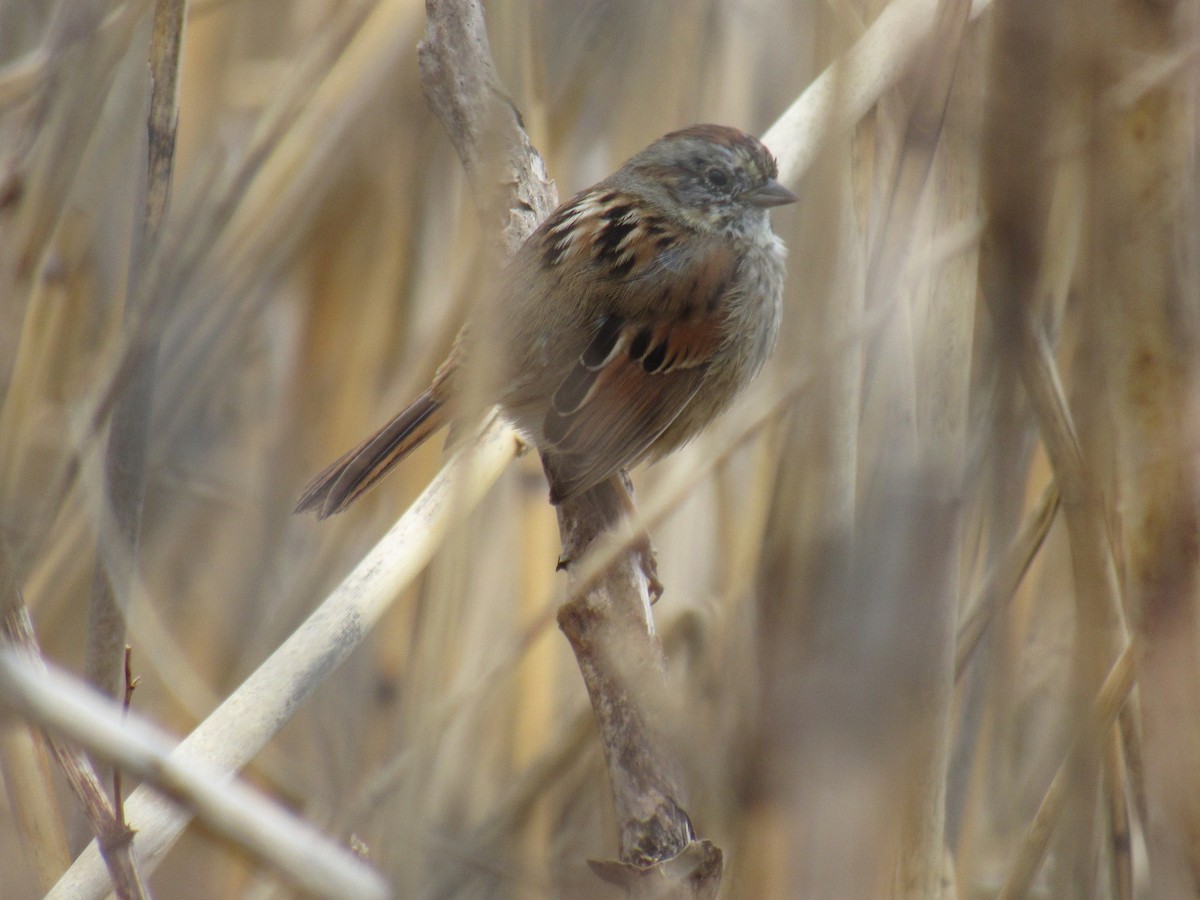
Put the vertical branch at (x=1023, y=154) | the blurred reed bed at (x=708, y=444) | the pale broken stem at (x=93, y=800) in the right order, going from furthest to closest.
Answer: the pale broken stem at (x=93, y=800) < the blurred reed bed at (x=708, y=444) < the vertical branch at (x=1023, y=154)

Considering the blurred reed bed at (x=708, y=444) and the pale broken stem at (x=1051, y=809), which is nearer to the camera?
the blurred reed bed at (x=708, y=444)

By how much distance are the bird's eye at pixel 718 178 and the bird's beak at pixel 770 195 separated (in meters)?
0.05

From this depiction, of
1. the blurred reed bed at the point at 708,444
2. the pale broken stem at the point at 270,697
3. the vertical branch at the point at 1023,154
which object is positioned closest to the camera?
the vertical branch at the point at 1023,154

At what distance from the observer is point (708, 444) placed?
2.29m

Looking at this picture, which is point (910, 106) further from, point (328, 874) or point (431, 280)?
point (431, 280)

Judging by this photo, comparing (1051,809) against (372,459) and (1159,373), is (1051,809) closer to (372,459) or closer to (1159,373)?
(1159,373)

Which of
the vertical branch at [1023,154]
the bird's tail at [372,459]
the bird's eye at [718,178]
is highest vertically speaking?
the vertical branch at [1023,154]

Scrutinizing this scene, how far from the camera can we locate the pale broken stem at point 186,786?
889mm

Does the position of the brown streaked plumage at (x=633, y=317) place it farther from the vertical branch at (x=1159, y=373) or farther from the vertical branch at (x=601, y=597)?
the vertical branch at (x=1159, y=373)

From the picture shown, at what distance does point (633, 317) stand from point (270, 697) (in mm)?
1126

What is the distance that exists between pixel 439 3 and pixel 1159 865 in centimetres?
172

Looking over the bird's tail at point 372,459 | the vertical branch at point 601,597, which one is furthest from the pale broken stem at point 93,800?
the bird's tail at point 372,459

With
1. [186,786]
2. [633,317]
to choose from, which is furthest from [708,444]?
[186,786]

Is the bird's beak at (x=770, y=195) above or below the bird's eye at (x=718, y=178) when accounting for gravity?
below
